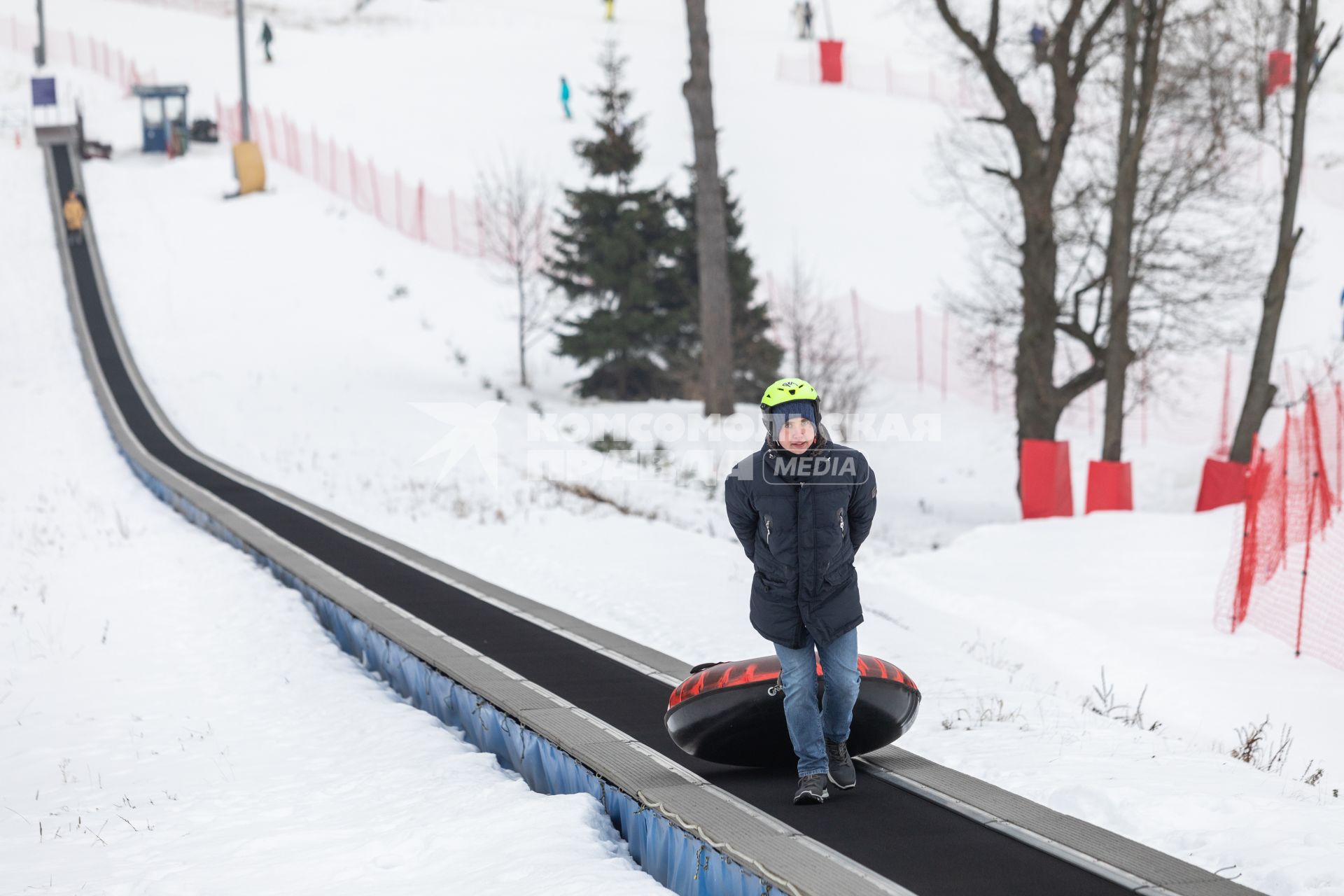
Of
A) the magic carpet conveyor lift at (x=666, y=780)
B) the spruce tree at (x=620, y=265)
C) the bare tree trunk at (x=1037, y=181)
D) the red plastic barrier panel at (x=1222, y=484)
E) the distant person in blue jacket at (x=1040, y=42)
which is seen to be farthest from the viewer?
the spruce tree at (x=620, y=265)

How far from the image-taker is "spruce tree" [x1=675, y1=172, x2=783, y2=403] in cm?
2834

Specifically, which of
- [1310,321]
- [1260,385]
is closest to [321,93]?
[1310,321]

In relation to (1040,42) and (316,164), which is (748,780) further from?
(316,164)

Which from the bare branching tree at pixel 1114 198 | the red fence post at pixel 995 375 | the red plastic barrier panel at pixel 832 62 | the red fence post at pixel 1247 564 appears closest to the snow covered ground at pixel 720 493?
the red fence post at pixel 1247 564

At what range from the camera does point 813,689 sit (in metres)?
6.06

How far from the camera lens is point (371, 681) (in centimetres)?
974

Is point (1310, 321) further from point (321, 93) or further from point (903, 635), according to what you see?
point (321, 93)

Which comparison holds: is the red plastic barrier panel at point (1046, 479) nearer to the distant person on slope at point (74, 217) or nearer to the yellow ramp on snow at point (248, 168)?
the distant person on slope at point (74, 217)

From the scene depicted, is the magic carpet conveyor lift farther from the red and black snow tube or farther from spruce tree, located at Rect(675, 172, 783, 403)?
spruce tree, located at Rect(675, 172, 783, 403)

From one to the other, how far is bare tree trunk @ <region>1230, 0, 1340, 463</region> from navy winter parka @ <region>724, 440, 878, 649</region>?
50.3 feet

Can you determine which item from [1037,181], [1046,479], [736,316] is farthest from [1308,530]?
[736,316]

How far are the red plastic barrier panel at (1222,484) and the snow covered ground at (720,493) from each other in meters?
0.51

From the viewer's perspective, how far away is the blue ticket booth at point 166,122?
49656mm

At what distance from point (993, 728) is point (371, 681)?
4.66 meters
